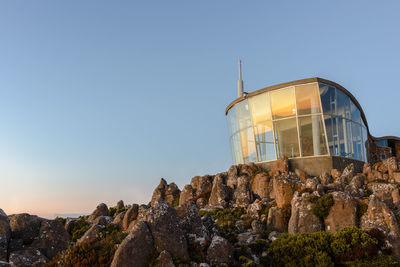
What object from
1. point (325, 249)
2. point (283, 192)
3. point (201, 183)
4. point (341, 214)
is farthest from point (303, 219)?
point (201, 183)

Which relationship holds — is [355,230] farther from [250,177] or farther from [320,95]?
[320,95]

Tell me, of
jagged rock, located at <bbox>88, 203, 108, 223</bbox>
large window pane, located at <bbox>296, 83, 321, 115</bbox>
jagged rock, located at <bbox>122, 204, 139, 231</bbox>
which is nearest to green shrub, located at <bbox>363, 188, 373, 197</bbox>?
large window pane, located at <bbox>296, 83, 321, 115</bbox>

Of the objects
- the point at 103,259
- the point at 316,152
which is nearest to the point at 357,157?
the point at 316,152

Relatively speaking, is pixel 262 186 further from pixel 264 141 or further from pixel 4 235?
pixel 4 235

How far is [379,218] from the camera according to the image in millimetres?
15312

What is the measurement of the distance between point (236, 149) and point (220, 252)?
111ft

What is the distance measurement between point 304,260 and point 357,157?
34.8 metres

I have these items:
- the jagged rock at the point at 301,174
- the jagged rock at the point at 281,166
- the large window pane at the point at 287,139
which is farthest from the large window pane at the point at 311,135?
the jagged rock at the point at 301,174

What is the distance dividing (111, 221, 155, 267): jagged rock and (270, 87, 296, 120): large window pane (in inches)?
1162

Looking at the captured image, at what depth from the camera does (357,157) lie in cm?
4216

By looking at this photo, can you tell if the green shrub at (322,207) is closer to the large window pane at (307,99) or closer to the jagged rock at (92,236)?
the jagged rock at (92,236)

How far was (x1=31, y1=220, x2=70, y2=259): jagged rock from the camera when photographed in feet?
43.7

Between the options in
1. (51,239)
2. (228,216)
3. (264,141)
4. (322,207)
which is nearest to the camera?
(51,239)

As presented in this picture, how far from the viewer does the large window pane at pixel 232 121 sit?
44.2 metres
